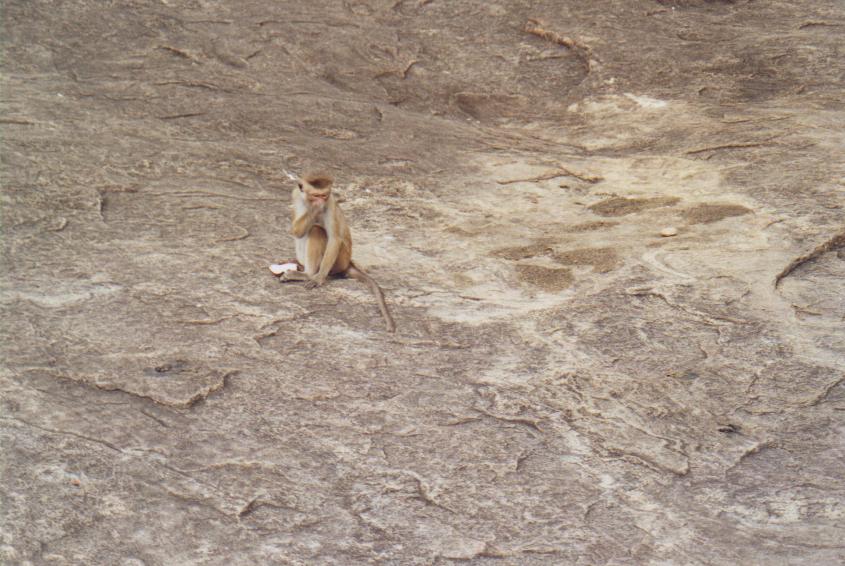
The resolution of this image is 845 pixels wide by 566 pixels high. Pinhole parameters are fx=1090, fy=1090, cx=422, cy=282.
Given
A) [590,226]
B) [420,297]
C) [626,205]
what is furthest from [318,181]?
[626,205]

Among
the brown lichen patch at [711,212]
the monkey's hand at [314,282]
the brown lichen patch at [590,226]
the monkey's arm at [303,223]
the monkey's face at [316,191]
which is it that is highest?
the monkey's face at [316,191]

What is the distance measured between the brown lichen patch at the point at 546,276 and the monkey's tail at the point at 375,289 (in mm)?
837

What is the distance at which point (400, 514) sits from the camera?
353cm

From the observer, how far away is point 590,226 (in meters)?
6.53

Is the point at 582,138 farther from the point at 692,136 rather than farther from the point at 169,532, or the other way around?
the point at 169,532

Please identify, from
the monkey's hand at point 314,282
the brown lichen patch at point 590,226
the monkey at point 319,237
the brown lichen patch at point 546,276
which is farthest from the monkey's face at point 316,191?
the brown lichen patch at point 590,226

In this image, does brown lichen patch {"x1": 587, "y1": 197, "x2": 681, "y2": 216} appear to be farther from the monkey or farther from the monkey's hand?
the monkey's hand

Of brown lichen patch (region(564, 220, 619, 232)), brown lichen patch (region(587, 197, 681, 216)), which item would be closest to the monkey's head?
brown lichen patch (region(564, 220, 619, 232))

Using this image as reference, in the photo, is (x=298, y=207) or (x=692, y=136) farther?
(x=692, y=136)

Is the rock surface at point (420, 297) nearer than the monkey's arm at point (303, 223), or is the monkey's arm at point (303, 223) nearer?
the rock surface at point (420, 297)

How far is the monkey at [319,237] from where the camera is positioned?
527cm

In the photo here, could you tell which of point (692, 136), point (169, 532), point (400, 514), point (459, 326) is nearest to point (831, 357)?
point (459, 326)

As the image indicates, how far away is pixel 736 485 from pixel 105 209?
3688 mm

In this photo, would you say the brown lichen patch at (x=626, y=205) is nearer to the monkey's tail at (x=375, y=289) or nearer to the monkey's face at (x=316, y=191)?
the monkey's tail at (x=375, y=289)
